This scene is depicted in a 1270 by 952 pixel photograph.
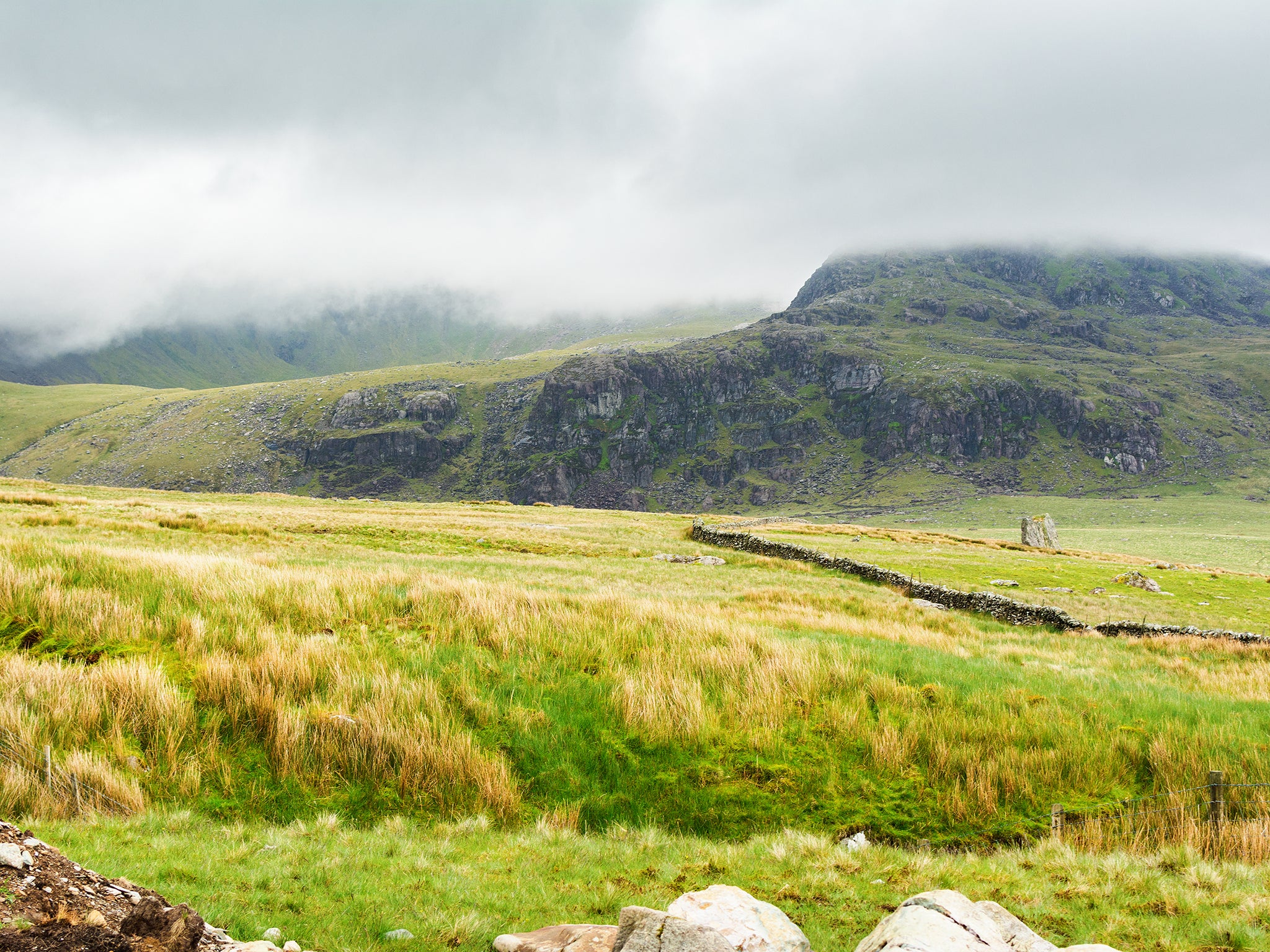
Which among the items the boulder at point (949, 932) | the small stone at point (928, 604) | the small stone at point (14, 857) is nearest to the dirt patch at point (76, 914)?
the small stone at point (14, 857)

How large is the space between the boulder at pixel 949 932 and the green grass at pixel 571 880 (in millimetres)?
1167

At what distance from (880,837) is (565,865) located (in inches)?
183

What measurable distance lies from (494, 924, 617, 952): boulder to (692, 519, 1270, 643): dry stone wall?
2400cm

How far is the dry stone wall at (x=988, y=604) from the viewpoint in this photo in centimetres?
2172

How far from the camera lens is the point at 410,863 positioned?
6.60 m

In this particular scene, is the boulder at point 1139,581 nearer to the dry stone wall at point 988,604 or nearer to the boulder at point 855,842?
the dry stone wall at point 988,604

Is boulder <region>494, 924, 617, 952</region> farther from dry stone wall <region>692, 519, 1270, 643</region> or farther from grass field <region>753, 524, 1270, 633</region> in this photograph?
grass field <region>753, 524, 1270, 633</region>

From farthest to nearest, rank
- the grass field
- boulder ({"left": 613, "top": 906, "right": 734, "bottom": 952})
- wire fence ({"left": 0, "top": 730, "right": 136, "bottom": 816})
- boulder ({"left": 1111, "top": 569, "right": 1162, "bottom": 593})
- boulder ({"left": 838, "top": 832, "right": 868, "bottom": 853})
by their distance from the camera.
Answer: boulder ({"left": 1111, "top": 569, "right": 1162, "bottom": 593}) < the grass field < boulder ({"left": 838, "top": 832, "right": 868, "bottom": 853}) < wire fence ({"left": 0, "top": 730, "right": 136, "bottom": 816}) < boulder ({"left": 613, "top": 906, "right": 734, "bottom": 952})

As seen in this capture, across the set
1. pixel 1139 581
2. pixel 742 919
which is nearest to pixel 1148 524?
pixel 1139 581

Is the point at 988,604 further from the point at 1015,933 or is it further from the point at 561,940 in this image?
the point at 561,940

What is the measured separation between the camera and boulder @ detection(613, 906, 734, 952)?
14.0 feet

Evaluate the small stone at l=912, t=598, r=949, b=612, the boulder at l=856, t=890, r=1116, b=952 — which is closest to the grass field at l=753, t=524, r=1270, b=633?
the small stone at l=912, t=598, r=949, b=612

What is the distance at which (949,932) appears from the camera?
14.9 ft

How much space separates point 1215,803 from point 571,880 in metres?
8.95
